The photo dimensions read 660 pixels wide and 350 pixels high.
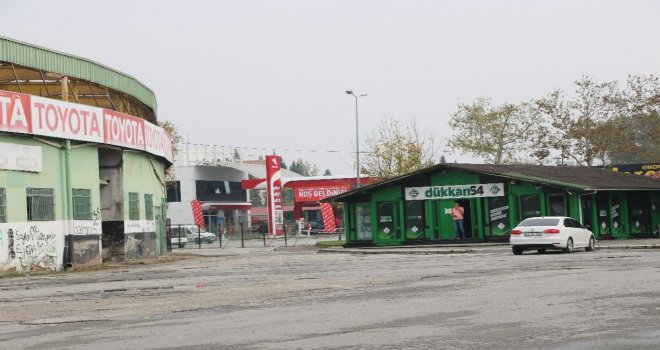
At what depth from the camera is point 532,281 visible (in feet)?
66.1

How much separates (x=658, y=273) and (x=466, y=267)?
642 cm

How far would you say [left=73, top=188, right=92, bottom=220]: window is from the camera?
118 ft

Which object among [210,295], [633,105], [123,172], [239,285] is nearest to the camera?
[210,295]

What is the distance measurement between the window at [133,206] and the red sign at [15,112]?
863 centimetres

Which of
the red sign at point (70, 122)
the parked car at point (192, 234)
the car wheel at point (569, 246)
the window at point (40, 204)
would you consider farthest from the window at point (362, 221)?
the parked car at point (192, 234)

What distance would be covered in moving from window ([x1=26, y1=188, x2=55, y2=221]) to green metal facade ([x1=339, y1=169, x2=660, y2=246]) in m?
20.2

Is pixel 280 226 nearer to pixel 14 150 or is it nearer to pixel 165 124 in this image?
pixel 165 124

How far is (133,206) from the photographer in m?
41.1

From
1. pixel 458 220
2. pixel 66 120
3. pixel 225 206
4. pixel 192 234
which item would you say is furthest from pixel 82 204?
pixel 225 206

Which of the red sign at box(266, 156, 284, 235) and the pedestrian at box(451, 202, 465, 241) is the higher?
the red sign at box(266, 156, 284, 235)

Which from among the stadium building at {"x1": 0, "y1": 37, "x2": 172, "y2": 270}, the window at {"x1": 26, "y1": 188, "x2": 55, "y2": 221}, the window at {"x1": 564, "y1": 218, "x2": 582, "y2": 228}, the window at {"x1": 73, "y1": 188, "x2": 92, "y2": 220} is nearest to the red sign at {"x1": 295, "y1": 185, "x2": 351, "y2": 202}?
the stadium building at {"x1": 0, "y1": 37, "x2": 172, "y2": 270}

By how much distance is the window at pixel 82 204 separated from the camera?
35844 mm

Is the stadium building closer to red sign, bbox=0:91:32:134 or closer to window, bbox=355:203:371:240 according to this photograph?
red sign, bbox=0:91:32:134

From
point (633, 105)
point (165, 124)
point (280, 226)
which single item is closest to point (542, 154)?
point (633, 105)
